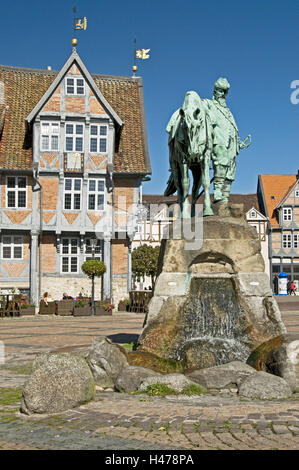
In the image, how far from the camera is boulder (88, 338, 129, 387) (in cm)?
805

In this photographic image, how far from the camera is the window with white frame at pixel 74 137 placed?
31766 millimetres

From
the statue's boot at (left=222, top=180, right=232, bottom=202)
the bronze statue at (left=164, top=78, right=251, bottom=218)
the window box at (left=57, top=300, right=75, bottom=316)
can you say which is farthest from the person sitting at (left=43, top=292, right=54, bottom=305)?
the statue's boot at (left=222, top=180, right=232, bottom=202)

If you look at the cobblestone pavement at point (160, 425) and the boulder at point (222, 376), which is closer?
the cobblestone pavement at point (160, 425)

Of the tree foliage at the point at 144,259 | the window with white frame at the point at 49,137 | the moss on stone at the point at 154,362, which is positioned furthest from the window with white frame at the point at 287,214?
the moss on stone at the point at 154,362

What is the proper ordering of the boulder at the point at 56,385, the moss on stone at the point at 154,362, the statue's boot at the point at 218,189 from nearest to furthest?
1. the boulder at the point at 56,385
2. the moss on stone at the point at 154,362
3. the statue's boot at the point at 218,189

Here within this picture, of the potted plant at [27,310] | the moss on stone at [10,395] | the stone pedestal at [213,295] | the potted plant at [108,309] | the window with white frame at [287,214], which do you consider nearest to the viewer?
the moss on stone at [10,395]

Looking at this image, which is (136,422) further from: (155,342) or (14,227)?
(14,227)

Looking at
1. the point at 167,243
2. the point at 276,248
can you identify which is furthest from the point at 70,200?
the point at 276,248

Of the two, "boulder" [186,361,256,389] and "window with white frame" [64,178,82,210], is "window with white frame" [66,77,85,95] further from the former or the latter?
"boulder" [186,361,256,389]

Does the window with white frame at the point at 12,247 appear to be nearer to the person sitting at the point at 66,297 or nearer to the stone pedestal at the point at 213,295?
the person sitting at the point at 66,297

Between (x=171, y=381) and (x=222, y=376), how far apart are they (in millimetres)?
791

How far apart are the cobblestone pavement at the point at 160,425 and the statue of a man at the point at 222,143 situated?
445 cm
